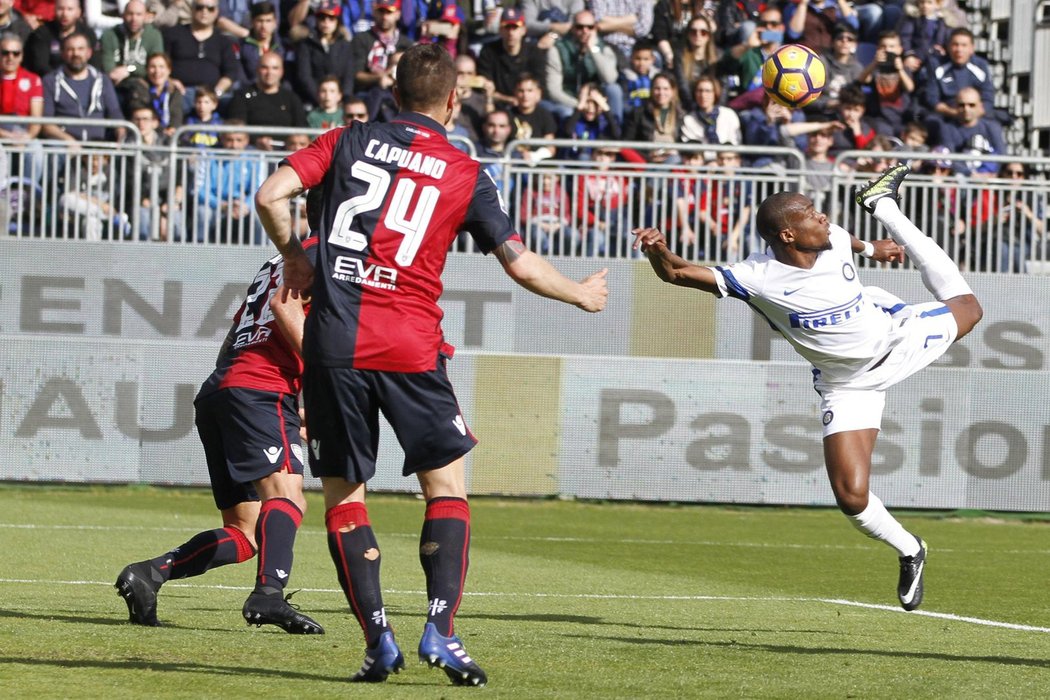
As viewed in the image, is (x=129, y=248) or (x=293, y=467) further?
(x=129, y=248)

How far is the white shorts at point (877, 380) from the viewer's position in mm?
8500

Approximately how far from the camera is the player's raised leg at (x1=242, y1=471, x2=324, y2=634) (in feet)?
23.6

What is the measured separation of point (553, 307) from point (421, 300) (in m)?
10.8

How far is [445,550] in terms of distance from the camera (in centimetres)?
598

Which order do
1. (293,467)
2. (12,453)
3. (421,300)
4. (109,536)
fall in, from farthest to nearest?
(12,453) → (109,536) → (293,467) → (421,300)

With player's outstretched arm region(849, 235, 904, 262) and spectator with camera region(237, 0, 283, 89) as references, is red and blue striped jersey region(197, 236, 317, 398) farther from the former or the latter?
spectator with camera region(237, 0, 283, 89)

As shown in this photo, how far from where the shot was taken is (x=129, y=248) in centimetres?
1644

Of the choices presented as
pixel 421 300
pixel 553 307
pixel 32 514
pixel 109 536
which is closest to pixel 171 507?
pixel 32 514

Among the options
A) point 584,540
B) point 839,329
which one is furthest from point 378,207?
point 584,540

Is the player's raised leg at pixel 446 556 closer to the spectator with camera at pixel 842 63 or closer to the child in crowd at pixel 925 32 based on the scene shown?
the spectator with camera at pixel 842 63

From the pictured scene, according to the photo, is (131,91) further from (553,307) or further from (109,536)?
(109,536)

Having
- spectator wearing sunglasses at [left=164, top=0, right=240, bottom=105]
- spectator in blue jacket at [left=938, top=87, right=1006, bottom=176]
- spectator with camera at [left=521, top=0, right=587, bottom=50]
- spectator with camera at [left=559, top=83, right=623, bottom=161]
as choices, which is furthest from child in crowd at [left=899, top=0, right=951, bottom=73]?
spectator wearing sunglasses at [left=164, top=0, right=240, bottom=105]

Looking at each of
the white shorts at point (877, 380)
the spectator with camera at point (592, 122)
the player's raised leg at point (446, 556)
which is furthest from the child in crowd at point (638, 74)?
the player's raised leg at point (446, 556)

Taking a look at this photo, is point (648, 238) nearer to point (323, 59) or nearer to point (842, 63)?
point (323, 59)
